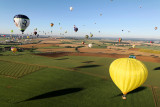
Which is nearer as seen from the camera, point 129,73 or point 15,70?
point 129,73

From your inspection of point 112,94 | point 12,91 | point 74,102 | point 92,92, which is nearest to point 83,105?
point 74,102

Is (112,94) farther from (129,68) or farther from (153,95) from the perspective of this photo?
(129,68)

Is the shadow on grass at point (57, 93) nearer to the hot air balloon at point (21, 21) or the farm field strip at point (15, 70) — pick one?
the farm field strip at point (15, 70)

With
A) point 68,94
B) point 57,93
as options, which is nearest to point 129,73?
point 68,94

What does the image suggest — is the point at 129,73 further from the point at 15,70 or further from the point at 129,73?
the point at 15,70

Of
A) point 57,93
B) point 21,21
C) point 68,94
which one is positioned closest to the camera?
point 68,94

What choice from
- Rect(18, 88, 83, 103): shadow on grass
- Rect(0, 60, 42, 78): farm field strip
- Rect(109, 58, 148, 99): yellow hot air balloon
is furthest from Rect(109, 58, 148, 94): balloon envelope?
Rect(0, 60, 42, 78): farm field strip

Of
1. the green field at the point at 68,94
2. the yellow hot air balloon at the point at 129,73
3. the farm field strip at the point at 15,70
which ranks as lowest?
the green field at the point at 68,94

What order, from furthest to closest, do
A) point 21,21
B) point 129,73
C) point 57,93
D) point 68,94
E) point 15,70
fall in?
point 21,21 → point 15,70 → point 57,93 → point 68,94 → point 129,73

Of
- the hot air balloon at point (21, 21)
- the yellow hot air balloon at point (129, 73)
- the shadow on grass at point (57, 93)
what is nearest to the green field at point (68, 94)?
the shadow on grass at point (57, 93)
